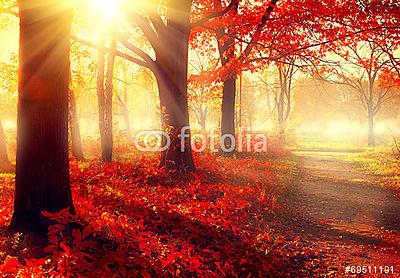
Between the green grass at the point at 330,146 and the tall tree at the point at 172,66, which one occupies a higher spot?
the tall tree at the point at 172,66

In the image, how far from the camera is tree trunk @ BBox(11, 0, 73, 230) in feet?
18.0

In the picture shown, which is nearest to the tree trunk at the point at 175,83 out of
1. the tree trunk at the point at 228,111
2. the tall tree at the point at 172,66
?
the tall tree at the point at 172,66

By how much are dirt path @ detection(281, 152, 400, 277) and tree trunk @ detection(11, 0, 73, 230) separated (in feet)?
15.2

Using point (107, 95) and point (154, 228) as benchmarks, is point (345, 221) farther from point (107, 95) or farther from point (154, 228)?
point (107, 95)

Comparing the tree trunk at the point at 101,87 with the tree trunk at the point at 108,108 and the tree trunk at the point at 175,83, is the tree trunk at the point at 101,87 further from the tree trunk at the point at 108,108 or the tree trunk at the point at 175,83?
the tree trunk at the point at 175,83

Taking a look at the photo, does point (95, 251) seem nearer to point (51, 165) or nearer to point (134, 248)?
point (134, 248)

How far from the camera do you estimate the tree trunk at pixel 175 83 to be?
11.5m

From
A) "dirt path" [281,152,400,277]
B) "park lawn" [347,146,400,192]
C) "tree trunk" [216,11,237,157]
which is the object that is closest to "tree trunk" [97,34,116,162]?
"tree trunk" [216,11,237,157]

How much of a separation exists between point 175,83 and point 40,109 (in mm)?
6428

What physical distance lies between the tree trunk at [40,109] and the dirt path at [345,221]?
15.2 ft

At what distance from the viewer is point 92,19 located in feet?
48.2

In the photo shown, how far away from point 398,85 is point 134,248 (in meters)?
13.5

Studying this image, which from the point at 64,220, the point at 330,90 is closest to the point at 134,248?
the point at 64,220

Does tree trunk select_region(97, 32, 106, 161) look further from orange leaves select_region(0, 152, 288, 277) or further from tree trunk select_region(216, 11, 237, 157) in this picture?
tree trunk select_region(216, 11, 237, 157)
